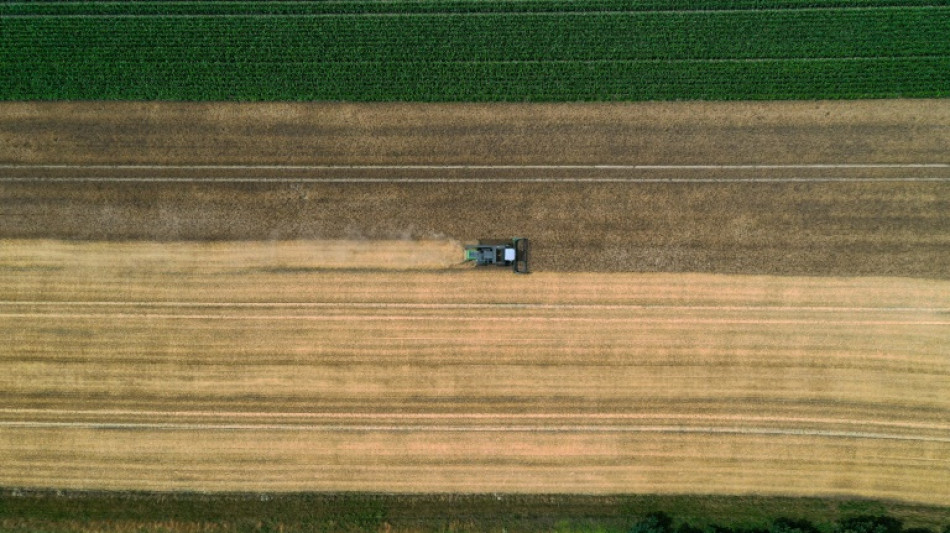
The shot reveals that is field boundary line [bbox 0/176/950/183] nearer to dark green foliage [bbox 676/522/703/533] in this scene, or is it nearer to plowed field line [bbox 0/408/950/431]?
plowed field line [bbox 0/408/950/431]

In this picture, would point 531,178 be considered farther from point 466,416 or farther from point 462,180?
point 466,416

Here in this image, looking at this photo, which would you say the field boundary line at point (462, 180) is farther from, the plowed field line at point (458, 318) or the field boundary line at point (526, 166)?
the plowed field line at point (458, 318)

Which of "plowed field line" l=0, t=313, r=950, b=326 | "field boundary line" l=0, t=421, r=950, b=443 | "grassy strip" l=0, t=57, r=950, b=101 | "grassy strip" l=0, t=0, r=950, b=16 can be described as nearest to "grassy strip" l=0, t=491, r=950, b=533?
"field boundary line" l=0, t=421, r=950, b=443

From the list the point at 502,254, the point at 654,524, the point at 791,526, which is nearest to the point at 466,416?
the point at 502,254

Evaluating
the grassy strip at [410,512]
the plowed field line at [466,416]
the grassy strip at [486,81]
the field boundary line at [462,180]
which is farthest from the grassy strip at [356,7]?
the grassy strip at [410,512]

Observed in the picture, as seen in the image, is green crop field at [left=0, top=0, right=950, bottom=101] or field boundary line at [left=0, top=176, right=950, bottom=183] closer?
field boundary line at [left=0, top=176, right=950, bottom=183]
